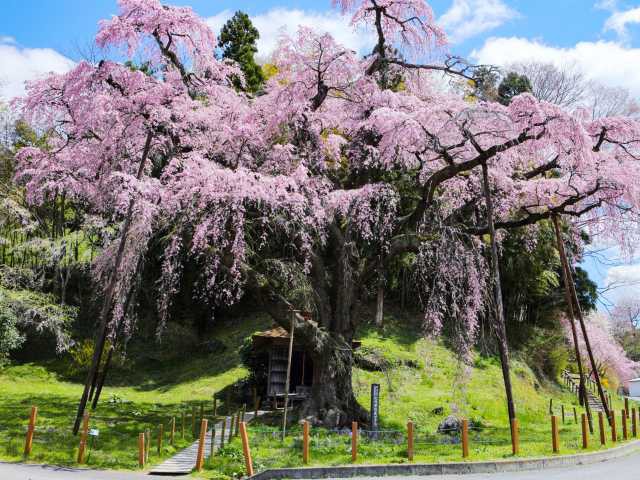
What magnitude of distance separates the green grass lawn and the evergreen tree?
1405 cm

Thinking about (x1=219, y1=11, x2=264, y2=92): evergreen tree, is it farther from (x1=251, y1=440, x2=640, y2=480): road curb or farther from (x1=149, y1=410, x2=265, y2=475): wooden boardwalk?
(x1=251, y1=440, x2=640, y2=480): road curb

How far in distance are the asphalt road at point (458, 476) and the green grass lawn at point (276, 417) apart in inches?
25.2

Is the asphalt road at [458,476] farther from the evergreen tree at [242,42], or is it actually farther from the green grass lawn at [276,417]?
the evergreen tree at [242,42]

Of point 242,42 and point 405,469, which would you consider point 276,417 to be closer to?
point 405,469

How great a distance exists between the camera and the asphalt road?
9.43m

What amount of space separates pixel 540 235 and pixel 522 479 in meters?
17.4

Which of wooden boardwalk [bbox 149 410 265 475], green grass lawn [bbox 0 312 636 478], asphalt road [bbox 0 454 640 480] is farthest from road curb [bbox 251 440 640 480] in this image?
wooden boardwalk [bbox 149 410 265 475]

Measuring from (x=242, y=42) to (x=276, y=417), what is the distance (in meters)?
24.5

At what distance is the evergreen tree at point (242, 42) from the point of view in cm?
3188

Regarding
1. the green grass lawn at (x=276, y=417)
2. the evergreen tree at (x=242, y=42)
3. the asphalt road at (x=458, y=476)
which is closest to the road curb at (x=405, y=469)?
the asphalt road at (x=458, y=476)

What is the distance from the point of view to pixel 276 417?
53.1 feet

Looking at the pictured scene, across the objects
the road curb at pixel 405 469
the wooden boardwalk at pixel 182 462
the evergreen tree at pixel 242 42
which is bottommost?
the wooden boardwalk at pixel 182 462

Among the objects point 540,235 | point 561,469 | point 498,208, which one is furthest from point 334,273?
point 540,235

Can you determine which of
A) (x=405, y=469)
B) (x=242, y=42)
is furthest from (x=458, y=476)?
(x=242, y=42)
